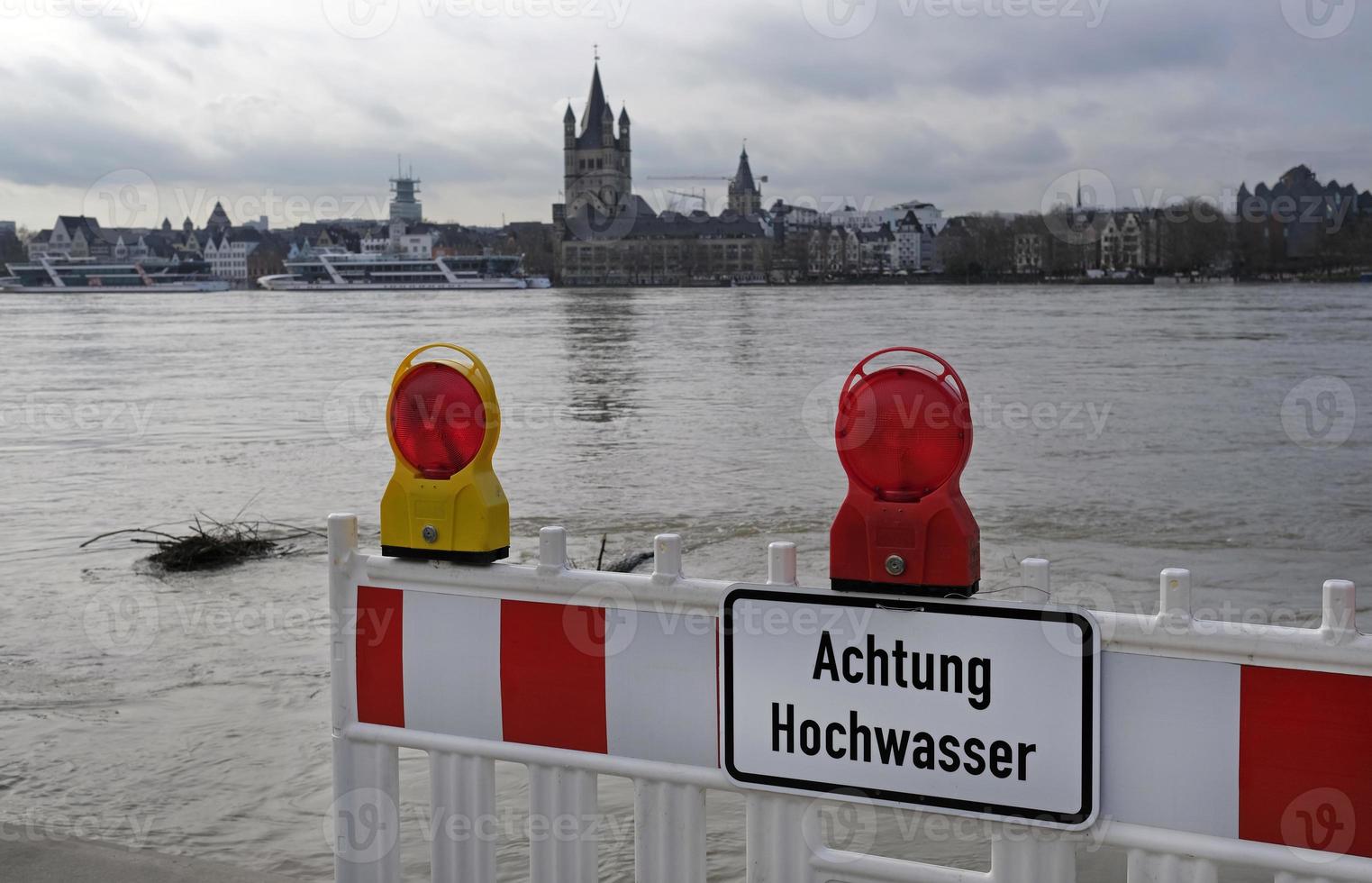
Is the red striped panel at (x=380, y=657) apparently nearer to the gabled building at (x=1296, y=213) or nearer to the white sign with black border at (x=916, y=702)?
the white sign with black border at (x=916, y=702)

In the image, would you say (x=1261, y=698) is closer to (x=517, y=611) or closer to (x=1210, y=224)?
(x=517, y=611)

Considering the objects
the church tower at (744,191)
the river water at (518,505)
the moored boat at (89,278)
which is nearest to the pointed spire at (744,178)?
the church tower at (744,191)

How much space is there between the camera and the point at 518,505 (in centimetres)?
1011

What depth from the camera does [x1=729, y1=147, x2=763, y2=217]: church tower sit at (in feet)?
589

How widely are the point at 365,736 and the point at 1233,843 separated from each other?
1.35 metres

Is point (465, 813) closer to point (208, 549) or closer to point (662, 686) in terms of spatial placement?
point (662, 686)

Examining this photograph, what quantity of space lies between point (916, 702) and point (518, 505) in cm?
834

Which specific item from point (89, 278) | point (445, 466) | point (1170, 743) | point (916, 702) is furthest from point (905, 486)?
point (89, 278)

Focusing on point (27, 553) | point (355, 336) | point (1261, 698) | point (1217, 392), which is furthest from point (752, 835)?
point (355, 336)

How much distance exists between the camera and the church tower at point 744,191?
589ft

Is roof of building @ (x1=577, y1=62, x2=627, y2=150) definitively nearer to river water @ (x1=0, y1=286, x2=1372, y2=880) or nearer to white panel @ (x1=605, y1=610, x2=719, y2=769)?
river water @ (x1=0, y1=286, x2=1372, y2=880)

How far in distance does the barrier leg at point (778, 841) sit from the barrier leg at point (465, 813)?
1.45ft

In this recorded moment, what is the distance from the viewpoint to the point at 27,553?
800cm

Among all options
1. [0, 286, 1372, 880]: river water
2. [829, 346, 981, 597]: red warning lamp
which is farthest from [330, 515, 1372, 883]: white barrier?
[0, 286, 1372, 880]: river water
